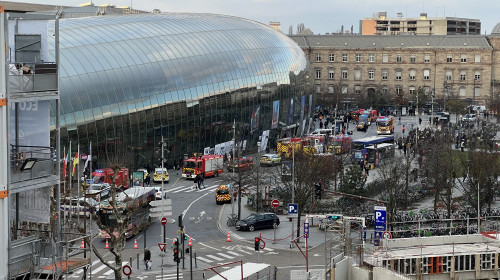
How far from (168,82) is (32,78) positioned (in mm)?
67663

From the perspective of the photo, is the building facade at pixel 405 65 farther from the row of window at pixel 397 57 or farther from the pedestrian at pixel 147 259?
the pedestrian at pixel 147 259

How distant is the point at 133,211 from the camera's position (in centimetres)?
5578

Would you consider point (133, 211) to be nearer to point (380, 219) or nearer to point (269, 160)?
point (380, 219)

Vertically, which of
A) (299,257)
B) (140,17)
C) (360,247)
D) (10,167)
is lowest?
(299,257)

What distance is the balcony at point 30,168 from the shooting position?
19.9 metres

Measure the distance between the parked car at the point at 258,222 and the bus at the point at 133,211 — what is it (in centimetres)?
634

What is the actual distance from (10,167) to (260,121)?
3380 inches

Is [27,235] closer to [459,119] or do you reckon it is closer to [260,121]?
[260,121]

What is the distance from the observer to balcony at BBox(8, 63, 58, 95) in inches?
787

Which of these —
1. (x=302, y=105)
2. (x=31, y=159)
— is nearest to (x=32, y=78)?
(x=31, y=159)

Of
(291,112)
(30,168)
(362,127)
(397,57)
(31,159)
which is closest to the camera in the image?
(31,159)

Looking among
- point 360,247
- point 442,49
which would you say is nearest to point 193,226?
point 360,247

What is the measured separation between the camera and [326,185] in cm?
6794

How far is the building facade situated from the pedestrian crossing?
116m
